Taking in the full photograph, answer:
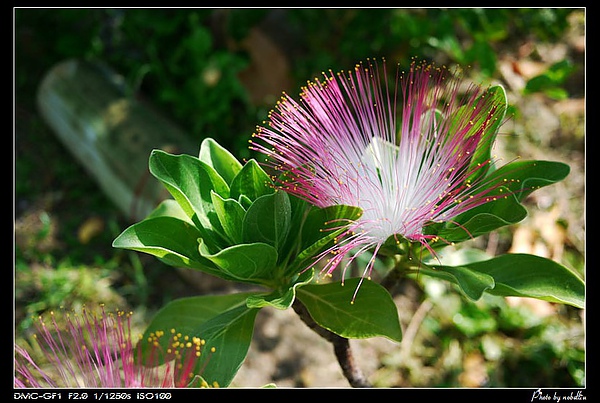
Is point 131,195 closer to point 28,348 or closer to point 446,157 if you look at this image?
point 28,348

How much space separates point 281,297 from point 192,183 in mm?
226

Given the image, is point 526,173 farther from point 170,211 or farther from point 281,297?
point 170,211

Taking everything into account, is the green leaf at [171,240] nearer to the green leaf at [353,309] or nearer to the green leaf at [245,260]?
the green leaf at [245,260]

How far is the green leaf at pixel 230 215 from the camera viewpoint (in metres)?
0.91

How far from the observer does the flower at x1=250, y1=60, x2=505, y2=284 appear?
92cm

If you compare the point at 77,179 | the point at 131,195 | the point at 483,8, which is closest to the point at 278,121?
the point at 483,8

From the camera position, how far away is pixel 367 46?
2670 millimetres

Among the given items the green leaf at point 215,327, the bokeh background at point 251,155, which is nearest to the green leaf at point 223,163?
the green leaf at point 215,327

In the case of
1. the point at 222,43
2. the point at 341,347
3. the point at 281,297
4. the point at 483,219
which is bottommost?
the point at 341,347

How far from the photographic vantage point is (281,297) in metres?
0.92

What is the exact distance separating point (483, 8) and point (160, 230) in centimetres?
158

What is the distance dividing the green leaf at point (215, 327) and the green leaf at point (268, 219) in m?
0.13

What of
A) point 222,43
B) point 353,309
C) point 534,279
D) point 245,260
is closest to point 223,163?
point 245,260

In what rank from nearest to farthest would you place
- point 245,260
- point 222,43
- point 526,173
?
1. point 245,260
2. point 526,173
3. point 222,43
